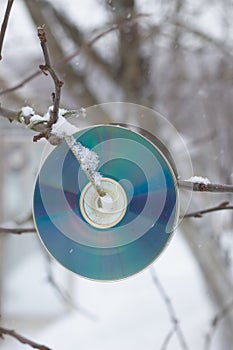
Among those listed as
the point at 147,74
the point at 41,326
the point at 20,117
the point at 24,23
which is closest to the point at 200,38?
the point at 147,74

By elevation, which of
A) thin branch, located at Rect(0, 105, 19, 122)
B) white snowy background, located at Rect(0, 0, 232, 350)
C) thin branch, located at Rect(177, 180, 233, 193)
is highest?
white snowy background, located at Rect(0, 0, 232, 350)

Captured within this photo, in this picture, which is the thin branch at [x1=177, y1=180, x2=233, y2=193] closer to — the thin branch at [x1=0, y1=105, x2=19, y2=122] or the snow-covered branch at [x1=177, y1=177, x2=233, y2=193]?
the snow-covered branch at [x1=177, y1=177, x2=233, y2=193]

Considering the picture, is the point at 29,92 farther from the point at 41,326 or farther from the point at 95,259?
the point at 41,326

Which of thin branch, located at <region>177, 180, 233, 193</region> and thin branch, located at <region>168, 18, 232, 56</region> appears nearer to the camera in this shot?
thin branch, located at <region>177, 180, 233, 193</region>

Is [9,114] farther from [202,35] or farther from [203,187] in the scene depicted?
[202,35]

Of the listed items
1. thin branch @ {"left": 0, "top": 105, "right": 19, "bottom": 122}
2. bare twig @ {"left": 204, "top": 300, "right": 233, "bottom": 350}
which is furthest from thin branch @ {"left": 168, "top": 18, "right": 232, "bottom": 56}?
thin branch @ {"left": 0, "top": 105, "right": 19, "bottom": 122}

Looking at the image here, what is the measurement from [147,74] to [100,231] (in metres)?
1.16

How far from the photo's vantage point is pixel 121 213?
298 mm

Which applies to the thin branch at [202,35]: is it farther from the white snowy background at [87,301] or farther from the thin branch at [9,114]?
the thin branch at [9,114]

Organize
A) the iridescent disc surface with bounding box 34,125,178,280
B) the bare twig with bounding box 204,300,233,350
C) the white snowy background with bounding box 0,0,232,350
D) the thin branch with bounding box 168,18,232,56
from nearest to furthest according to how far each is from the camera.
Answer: the iridescent disc surface with bounding box 34,125,178,280 < the bare twig with bounding box 204,300,233,350 < the thin branch with bounding box 168,18,232,56 < the white snowy background with bounding box 0,0,232,350

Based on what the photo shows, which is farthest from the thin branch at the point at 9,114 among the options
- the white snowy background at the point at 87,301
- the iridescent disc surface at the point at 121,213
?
the white snowy background at the point at 87,301

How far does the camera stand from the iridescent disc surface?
0.98 ft

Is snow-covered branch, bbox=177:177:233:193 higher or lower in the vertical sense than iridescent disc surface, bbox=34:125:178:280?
higher

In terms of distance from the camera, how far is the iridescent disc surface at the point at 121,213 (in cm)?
30
